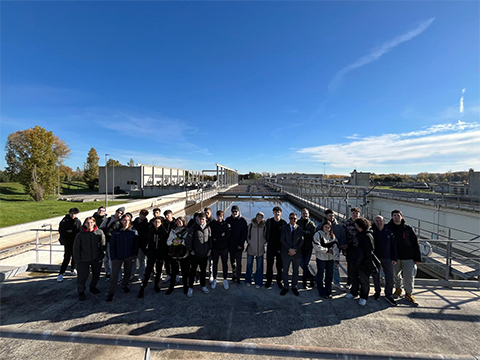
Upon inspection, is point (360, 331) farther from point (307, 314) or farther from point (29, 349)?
point (29, 349)

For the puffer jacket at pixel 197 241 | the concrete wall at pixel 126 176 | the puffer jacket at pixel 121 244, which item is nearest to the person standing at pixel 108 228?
the puffer jacket at pixel 121 244

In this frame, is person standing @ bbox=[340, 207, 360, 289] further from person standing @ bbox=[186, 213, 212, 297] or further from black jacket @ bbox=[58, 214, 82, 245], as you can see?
black jacket @ bbox=[58, 214, 82, 245]

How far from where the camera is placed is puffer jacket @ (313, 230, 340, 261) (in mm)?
3928

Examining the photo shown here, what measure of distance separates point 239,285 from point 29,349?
3.15 meters

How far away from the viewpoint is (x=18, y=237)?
8156 millimetres

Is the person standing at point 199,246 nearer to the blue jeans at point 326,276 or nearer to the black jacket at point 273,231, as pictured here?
the black jacket at point 273,231

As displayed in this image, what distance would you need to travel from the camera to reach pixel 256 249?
4.43 metres

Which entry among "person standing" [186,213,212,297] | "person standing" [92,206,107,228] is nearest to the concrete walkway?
"person standing" [186,213,212,297]

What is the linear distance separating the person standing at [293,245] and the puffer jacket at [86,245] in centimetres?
344

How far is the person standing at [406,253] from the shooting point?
389 cm

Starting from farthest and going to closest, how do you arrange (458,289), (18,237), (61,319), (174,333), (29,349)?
(18,237) < (458,289) < (61,319) < (174,333) < (29,349)

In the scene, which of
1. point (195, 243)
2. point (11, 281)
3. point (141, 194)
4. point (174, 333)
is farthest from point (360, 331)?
point (141, 194)

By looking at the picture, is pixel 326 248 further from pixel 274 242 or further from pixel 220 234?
A: pixel 220 234

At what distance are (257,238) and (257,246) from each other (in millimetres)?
158
